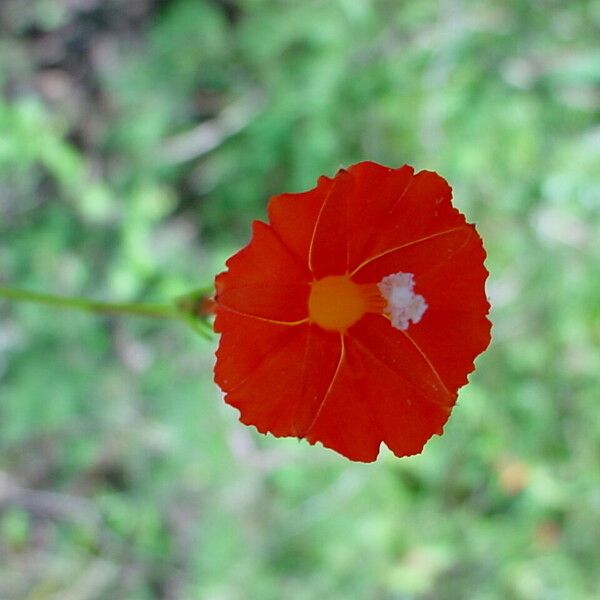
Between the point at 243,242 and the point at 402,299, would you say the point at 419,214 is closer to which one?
the point at 402,299

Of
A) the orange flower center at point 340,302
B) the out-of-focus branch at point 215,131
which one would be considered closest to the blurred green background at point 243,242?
the out-of-focus branch at point 215,131

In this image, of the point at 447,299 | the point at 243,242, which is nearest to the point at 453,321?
the point at 447,299

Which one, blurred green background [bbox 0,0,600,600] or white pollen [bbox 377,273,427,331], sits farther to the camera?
blurred green background [bbox 0,0,600,600]

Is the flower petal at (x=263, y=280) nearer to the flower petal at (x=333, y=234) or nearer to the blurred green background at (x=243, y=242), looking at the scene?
the flower petal at (x=333, y=234)

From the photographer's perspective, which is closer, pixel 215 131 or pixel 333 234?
pixel 333 234

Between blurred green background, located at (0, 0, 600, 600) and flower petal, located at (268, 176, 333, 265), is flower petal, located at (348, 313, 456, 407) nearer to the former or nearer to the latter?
flower petal, located at (268, 176, 333, 265)

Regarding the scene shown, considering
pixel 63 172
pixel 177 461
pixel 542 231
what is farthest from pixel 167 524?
pixel 542 231

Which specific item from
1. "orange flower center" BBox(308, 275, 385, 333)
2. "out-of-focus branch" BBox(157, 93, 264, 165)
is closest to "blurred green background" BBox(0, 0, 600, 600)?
"out-of-focus branch" BBox(157, 93, 264, 165)
